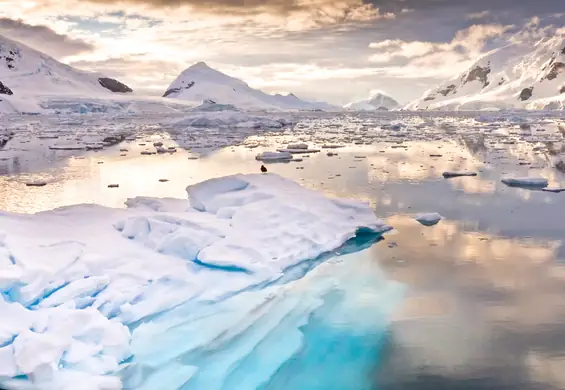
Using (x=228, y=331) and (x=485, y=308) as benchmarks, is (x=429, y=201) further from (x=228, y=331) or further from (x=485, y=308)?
(x=228, y=331)

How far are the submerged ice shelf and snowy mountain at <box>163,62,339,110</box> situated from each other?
148 m

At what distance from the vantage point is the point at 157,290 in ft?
21.8

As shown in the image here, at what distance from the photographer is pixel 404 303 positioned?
687 centimetres

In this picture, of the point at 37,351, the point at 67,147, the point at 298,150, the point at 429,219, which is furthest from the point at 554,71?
the point at 37,351

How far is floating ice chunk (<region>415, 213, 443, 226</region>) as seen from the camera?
34.3 feet

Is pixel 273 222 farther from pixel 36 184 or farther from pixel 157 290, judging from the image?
pixel 36 184

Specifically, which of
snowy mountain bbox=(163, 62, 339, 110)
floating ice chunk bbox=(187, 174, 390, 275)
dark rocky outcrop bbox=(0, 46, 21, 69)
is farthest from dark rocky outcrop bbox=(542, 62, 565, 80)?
floating ice chunk bbox=(187, 174, 390, 275)

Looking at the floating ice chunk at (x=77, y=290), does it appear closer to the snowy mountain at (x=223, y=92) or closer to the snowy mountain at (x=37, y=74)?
the snowy mountain at (x=37, y=74)

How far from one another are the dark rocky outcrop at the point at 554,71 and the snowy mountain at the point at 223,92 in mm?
66522

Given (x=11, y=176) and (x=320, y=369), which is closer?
(x=320, y=369)

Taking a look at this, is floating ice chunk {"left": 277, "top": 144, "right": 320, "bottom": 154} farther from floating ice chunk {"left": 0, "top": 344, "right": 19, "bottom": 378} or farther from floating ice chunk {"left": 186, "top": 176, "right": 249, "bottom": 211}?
floating ice chunk {"left": 0, "top": 344, "right": 19, "bottom": 378}

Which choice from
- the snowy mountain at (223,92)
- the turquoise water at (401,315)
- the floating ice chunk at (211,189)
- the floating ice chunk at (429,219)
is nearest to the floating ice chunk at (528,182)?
the turquoise water at (401,315)

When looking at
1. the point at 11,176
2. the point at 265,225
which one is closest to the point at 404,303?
the point at 265,225

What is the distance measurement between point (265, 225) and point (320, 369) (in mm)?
3627
